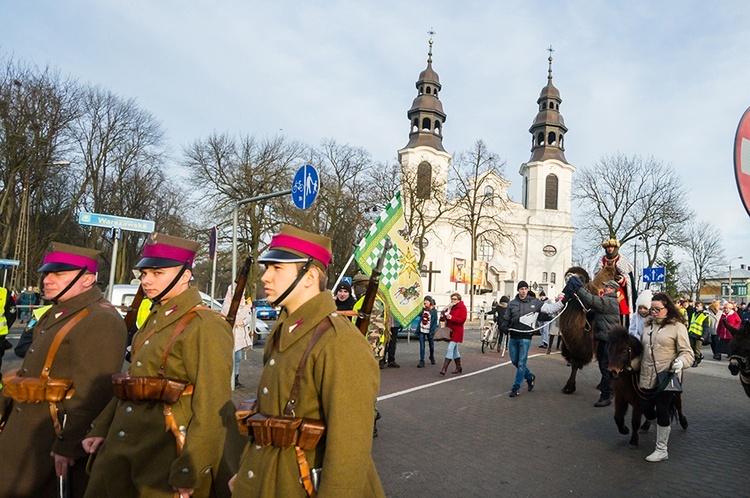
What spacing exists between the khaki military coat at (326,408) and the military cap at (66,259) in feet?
7.02

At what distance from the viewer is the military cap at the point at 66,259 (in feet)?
12.6

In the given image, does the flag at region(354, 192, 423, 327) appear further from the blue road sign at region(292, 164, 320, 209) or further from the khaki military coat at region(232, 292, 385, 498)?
the khaki military coat at region(232, 292, 385, 498)

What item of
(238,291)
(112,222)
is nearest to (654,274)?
(112,222)

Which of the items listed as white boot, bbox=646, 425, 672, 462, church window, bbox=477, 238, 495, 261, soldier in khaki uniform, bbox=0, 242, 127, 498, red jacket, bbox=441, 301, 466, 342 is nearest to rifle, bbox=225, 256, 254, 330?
soldier in khaki uniform, bbox=0, 242, 127, 498

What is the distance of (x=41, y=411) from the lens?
3.40m

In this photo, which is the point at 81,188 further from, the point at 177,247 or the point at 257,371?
the point at 177,247

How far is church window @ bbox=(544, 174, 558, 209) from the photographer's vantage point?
2842 inches

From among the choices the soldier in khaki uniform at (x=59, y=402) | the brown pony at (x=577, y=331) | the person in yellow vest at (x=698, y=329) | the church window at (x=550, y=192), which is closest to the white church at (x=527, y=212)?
the church window at (x=550, y=192)

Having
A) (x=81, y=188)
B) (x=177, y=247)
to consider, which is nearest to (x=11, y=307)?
(x=177, y=247)

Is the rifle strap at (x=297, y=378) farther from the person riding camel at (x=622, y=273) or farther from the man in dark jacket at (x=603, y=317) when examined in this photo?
the person riding camel at (x=622, y=273)

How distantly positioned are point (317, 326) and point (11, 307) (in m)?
9.18

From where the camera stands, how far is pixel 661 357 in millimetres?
6441

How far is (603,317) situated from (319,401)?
28.1 feet

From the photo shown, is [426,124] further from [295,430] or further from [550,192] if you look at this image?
[295,430]
